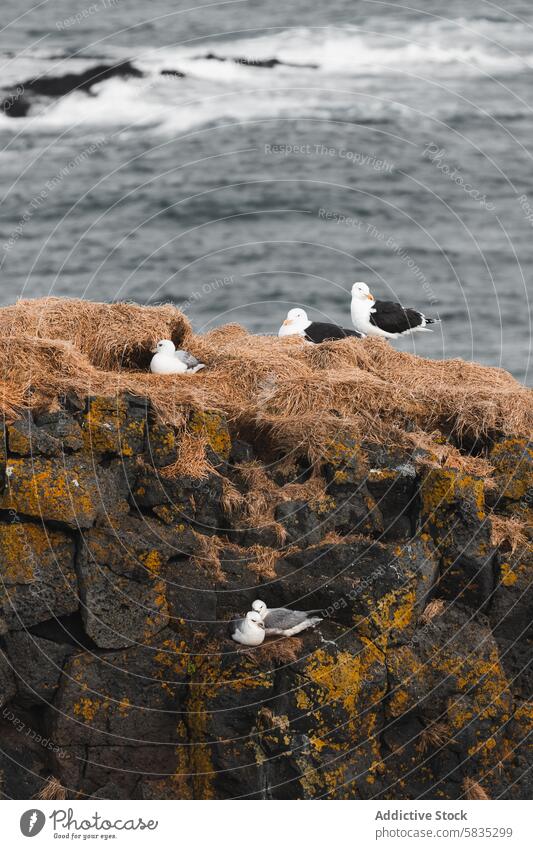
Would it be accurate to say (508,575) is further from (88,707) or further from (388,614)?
(88,707)

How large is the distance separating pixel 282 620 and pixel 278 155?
56408mm

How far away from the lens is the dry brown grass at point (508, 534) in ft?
56.0

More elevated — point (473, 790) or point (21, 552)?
point (21, 552)

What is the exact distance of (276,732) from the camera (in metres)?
15.6

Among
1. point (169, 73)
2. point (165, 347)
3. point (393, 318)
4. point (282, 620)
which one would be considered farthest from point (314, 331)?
point (169, 73)

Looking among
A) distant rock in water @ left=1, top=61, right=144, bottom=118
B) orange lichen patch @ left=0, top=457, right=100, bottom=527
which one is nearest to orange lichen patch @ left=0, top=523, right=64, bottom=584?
orange lichen patch @ left=0, top=457, right=100, bottom=527

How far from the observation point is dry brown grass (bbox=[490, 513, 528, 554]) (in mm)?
17062

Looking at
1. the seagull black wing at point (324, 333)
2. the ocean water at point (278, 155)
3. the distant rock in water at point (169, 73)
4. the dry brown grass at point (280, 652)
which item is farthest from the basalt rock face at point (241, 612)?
the distant rock in water at point (169, 73)

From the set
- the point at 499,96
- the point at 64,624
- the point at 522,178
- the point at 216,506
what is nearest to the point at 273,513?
the point at 216,506

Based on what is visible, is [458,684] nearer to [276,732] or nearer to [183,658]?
[276,732]

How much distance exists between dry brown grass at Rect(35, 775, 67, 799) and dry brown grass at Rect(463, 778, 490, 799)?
4.96m

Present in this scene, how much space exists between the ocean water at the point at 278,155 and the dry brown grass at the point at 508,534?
35.9 meters

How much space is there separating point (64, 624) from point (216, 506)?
2.41 m
